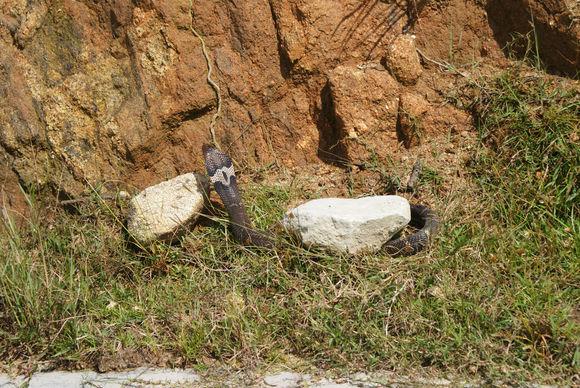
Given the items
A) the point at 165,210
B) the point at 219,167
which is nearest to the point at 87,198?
the point at 165,210

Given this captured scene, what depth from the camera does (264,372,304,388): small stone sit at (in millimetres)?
4270

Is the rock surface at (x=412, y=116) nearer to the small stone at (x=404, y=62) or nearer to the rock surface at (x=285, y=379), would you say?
the small stone at (x=404, y=62)

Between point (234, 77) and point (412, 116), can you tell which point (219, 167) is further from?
point (412, 116)

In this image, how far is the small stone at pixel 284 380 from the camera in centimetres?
427

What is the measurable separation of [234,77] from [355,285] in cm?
202

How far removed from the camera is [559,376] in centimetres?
407

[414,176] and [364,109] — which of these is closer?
[414,176]

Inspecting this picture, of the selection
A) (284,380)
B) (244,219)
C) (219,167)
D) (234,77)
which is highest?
(234,77)

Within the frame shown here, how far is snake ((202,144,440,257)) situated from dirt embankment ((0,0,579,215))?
0.45m

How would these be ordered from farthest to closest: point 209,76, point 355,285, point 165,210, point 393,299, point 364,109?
point 209,76
point 364,109
point 165,210
point 355,285
point 393,299

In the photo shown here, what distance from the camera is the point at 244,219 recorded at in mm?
5414

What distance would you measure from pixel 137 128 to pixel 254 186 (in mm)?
948

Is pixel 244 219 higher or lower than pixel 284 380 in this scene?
higher

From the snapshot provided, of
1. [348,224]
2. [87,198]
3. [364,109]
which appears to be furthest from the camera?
[364,109]
